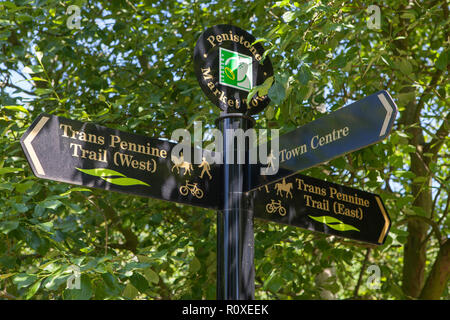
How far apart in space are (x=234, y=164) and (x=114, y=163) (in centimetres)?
44

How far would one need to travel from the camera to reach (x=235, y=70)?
7.52ft

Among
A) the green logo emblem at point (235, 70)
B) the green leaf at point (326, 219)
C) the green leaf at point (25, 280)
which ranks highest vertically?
the green logo emblem at point (235, 70)

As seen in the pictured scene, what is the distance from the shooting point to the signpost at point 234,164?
187 centimetres

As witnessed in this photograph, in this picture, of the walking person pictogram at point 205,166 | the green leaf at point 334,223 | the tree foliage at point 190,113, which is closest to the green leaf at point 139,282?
the tree foliage at point 190,113

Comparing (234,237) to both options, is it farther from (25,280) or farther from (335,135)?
(25,280)

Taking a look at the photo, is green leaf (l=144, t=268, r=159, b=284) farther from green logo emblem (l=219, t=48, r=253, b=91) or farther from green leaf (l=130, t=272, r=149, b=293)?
green logo emblem (l=219, t=48, r=253, b=91)

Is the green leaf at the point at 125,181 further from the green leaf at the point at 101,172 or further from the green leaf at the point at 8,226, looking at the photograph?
the green leaf at the point at 8,226

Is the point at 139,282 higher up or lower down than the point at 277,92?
lower down

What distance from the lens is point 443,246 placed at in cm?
486

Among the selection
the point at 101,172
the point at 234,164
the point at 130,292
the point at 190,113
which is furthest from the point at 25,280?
the point at 190,113

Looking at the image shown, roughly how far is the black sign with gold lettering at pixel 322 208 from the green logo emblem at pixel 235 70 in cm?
42

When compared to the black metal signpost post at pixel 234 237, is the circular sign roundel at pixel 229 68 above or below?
above
